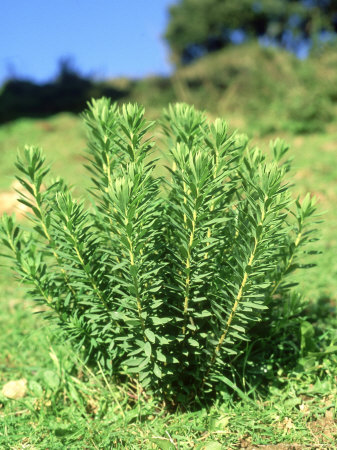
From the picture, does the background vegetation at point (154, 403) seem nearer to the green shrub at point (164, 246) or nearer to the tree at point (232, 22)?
the green shrub at point (164, 246)

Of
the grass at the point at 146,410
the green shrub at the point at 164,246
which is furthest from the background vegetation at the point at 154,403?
the green shrub at the point at 164,246

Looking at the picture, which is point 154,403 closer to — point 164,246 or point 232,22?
point 164,246

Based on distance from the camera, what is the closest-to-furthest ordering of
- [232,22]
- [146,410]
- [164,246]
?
[164,246] → [146,410] → [232,22]

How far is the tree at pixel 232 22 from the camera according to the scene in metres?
23.1

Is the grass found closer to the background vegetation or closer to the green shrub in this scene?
the background vegetation

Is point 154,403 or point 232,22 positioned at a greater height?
point 232,22

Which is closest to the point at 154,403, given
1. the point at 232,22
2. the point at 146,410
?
the point at 146,410

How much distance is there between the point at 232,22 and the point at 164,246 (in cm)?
2618

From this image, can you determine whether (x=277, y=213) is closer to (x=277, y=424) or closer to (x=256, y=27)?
(x=277, y=424)

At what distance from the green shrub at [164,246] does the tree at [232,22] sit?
2257 cm

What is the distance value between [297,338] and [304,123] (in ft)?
27.4

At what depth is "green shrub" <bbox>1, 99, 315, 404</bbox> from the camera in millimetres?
1374

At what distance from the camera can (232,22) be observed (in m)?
24.6

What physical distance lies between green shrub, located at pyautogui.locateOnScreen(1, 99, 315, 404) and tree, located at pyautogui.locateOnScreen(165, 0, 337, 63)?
74.0 feet
